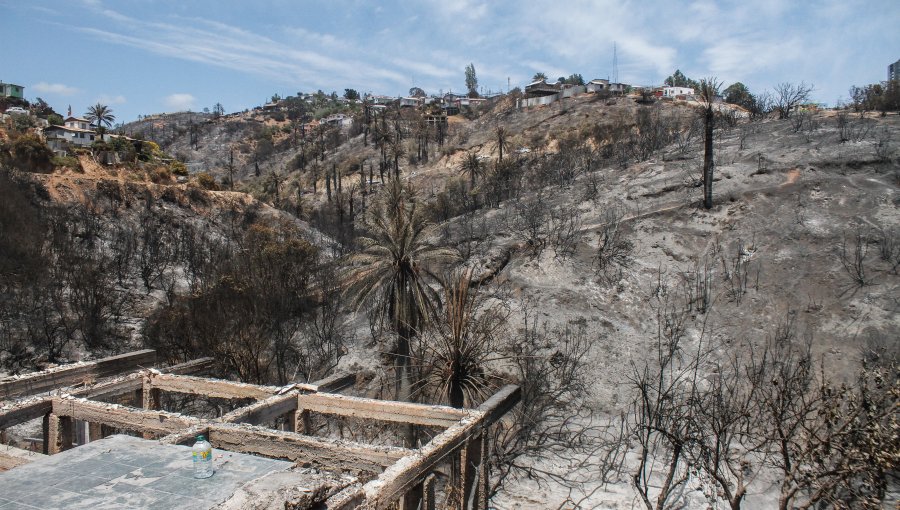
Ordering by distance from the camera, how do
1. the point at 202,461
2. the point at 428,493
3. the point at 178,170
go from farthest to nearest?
the point at 178,170
the point at 428,493
the point at 202,461

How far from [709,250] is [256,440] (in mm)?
27959

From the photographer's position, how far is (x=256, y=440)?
316 inches

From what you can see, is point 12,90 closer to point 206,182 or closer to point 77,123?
point 77,123

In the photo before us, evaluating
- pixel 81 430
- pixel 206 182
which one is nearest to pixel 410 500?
pixel 81 430

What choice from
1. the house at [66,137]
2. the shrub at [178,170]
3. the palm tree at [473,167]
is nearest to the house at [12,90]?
the house at [66,137]

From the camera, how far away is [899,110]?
45.0 metres

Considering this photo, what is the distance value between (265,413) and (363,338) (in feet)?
65.3

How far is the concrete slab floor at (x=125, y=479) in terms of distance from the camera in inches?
187

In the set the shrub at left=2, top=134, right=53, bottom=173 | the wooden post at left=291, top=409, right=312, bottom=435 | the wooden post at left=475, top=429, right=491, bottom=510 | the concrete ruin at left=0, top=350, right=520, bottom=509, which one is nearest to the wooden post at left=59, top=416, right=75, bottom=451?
the concrete ruin at left=0, top=350, right=520, bottom=509

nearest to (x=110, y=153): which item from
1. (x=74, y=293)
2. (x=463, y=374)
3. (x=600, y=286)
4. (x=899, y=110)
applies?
(x=74, y=293)

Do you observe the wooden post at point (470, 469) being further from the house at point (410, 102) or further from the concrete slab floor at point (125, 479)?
the house at point (410, 102)

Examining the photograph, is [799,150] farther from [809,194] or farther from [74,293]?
[74,293]

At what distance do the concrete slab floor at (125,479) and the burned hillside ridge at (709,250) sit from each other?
42.9ft

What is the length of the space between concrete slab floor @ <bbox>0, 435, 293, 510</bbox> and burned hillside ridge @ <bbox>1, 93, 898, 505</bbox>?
42.9ft
